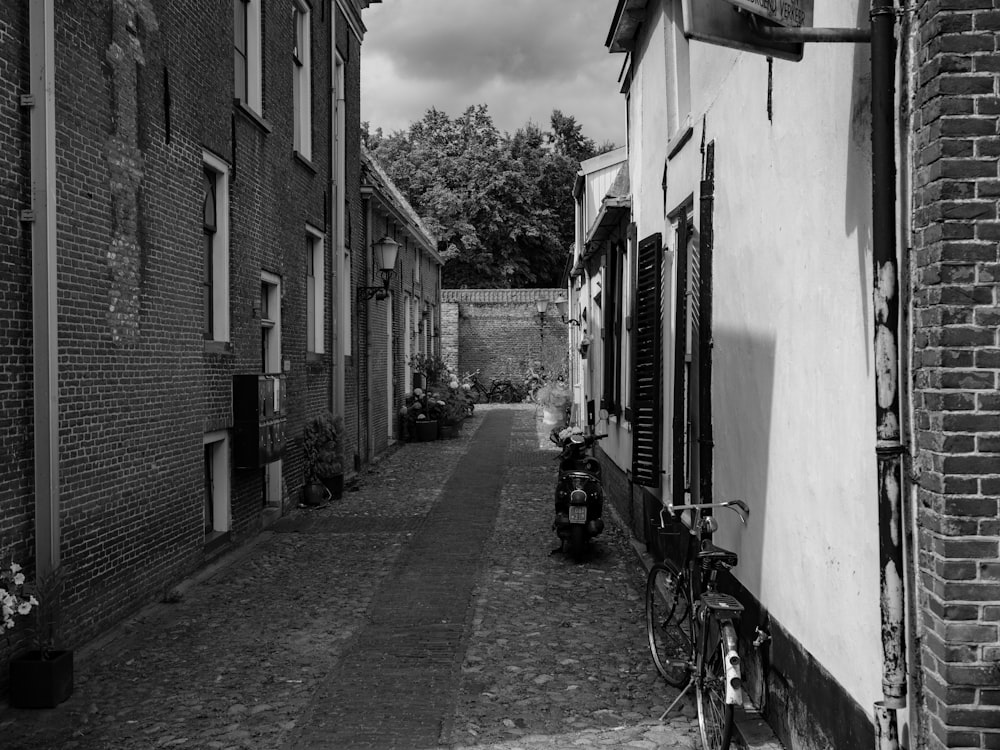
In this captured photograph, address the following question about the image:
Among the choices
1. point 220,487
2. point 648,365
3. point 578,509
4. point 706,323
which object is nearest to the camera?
point 706,323

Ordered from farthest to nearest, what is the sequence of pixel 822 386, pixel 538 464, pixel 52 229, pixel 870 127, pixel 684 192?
pixel 538 464 → pixel 684 192 → pixel 52 229 → pixel 822 386 → pixel 870 127

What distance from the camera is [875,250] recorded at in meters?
3.18

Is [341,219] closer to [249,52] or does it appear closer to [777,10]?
[249,52]

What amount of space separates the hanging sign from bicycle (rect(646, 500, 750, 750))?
2.55 metres

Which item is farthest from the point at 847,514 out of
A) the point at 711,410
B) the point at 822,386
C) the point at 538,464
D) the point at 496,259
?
the point at 496,259

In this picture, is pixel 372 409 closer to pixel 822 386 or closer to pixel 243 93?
pixel 243 93

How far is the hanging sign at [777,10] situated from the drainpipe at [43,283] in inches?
175

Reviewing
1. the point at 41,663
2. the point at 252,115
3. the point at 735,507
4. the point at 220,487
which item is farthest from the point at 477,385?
the point at 41,663

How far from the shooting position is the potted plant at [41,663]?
5332mm

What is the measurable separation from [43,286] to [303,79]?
27.4ft

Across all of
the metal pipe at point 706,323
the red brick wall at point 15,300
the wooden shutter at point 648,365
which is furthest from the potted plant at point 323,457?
the metal pipe at point 706,323

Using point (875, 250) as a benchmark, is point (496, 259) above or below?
above

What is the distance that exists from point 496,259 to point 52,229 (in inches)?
1689

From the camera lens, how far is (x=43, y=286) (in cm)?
588
